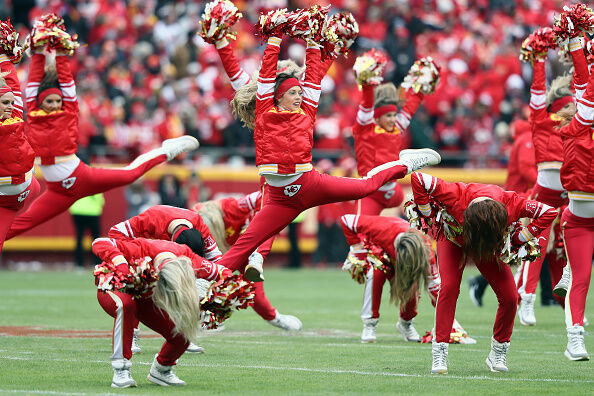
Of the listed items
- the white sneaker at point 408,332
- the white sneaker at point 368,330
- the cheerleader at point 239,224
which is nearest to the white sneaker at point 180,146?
the cheerleader at point 239,224

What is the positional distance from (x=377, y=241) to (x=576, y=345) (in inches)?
91.6

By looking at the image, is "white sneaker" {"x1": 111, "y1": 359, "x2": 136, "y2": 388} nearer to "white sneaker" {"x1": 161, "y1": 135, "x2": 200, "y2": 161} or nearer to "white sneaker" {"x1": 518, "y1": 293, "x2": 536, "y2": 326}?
"white sneaker" {"x1": 161, "y1": 135, "x2": 200, "y2": 161}

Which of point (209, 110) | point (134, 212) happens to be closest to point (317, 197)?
point (134, 212)

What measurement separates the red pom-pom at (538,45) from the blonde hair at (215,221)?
3191mm

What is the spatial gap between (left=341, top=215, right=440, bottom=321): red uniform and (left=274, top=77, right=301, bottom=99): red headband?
1748mm

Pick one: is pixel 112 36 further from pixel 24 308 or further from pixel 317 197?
pixel 317 197

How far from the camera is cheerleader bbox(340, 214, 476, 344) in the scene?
8.46 meters

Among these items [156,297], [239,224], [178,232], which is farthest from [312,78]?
[156,297]

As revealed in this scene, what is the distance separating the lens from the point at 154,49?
22.5 metres

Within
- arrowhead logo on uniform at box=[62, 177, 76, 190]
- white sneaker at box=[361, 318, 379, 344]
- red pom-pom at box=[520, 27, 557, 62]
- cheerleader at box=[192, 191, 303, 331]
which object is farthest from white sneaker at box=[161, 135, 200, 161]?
red pom-pom at box=[520, 27, 557, 62]

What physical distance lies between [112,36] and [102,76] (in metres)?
1.60

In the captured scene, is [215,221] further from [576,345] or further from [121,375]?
[576,345]

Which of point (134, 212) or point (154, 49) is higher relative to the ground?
point (154, 49)

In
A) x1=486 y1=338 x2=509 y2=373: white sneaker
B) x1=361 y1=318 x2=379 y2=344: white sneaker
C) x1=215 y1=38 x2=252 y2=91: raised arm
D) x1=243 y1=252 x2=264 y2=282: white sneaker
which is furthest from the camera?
x1=361 y1=318 x2=379 y2=344: white sneaker
